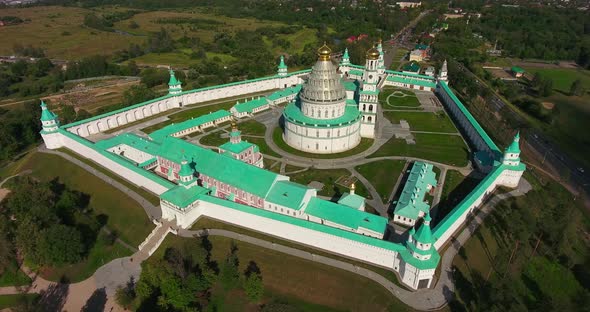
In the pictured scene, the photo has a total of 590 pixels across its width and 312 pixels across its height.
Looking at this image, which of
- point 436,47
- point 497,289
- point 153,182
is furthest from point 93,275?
point 436,47

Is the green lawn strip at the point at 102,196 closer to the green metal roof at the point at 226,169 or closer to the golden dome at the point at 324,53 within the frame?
the green metal roof at the point at 226,169

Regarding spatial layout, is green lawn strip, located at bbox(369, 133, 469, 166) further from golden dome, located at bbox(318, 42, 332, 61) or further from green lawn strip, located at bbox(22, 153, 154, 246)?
green lawn strip, located at bbox(22, 153, 154, 246)

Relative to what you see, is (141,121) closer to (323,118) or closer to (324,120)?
(323,118)

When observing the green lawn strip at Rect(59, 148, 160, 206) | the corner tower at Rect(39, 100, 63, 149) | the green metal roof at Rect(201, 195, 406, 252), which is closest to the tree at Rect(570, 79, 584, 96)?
the green metal roof at Rect(201, 195, 406, 252)

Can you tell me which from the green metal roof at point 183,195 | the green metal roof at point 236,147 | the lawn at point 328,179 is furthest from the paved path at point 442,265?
the green metal roof at point 236,147

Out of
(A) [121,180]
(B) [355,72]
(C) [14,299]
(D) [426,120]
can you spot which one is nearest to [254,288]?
(C) [14,299]

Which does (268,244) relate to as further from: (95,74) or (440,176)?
(95,74)
